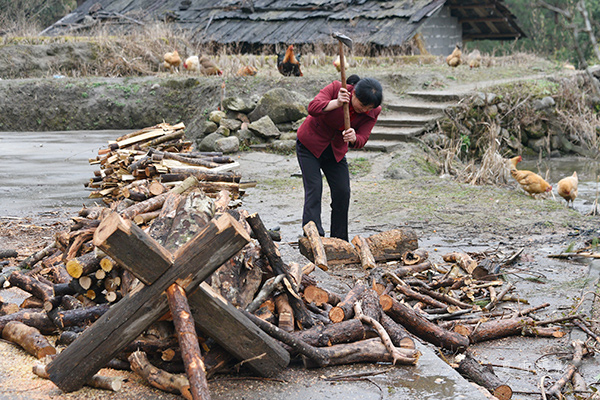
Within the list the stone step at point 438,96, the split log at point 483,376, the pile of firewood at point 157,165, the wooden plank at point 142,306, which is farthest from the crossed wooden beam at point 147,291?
the stone step at point 438,96

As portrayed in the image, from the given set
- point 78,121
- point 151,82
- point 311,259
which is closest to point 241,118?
point 151,82

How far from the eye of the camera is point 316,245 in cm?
576

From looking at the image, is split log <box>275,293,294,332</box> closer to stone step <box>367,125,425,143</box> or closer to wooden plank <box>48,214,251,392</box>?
wooden plank <box>48,214,251,392</box>

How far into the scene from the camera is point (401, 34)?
19.5 m

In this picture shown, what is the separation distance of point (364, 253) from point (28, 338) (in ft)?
10.9

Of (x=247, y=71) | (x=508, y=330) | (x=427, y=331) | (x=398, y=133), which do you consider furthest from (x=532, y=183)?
(x=247, y=71)

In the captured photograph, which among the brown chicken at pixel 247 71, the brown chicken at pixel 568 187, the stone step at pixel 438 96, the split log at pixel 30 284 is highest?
the brown chicken at pixel 247 71

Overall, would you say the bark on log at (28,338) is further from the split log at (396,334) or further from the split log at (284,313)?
the split log at (396,334)

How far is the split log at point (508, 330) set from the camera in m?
4.42

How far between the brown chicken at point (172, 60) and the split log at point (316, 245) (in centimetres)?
1281

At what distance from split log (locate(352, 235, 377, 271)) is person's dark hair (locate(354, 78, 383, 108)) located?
4.62ft

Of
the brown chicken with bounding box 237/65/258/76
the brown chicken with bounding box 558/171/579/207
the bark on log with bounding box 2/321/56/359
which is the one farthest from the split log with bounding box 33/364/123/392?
the brown chicken with bounding box 237/65/258/76

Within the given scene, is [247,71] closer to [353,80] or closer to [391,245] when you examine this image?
[353,80]

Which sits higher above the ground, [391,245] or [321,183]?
[321,183]
